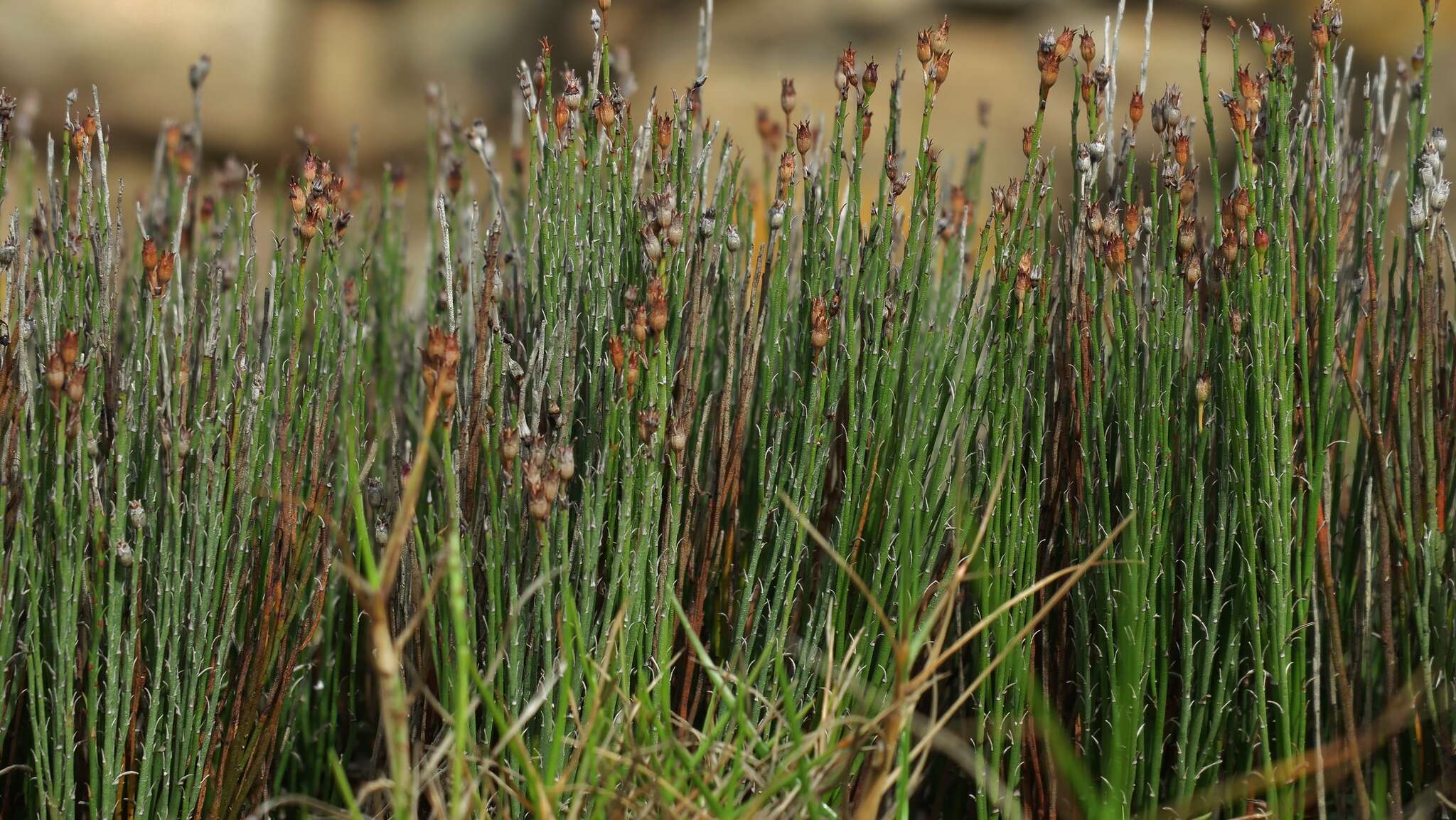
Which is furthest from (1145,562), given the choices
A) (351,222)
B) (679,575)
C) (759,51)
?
(759,51)

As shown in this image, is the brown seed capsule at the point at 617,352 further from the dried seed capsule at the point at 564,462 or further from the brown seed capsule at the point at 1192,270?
the brown seed capsule at the point at 1192,270

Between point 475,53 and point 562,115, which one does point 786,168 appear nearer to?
point 562,115

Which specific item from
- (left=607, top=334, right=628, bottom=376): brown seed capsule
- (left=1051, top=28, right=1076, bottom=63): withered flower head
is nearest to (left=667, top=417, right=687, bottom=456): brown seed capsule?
(left=607, top=334, right=628, bottom=376): brown seed capsule

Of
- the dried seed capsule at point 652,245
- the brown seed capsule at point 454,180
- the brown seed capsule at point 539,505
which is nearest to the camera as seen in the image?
the brown seed capsule at point 539,505

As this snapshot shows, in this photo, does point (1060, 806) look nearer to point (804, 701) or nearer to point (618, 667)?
point (804, 701)

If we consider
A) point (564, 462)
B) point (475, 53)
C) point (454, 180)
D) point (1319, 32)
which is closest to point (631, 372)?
point (564, 462)

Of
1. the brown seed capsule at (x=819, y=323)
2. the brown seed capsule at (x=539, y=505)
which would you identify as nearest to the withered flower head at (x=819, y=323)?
the brown seed capsule at (x=819, y=323)

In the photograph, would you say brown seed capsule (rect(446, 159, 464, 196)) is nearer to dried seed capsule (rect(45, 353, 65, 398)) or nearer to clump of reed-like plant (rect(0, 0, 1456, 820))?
clump of reed-like plant (rect(0, 0, 1456, 820))
